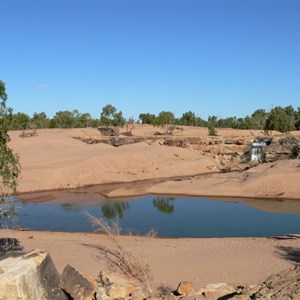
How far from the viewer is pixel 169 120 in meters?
94.1

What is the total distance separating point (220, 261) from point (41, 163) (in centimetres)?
3505

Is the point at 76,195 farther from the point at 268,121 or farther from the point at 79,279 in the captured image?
the point at 268,121

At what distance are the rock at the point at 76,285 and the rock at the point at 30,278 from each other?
0.18 m

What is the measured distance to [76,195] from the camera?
37.2m

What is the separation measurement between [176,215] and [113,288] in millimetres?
17136

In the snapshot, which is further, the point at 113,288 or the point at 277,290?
Answer: the point at 113,288

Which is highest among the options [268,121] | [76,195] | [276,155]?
[268,121]

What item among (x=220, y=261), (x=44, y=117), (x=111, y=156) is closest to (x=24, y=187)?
(x=111, y=156)

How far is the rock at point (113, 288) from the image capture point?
11273mm

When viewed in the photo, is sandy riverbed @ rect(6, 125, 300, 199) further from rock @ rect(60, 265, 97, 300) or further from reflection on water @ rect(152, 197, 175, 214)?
rock @ rect(60, 265, 97, 300)

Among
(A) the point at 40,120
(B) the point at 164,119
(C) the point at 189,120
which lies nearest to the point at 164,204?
(B) the point at 164,119

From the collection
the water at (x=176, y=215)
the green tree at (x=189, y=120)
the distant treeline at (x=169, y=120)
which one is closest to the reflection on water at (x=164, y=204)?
the water at (x=176, y=215)

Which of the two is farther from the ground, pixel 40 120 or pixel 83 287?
pixel 40 120

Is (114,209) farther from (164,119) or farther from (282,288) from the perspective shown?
(164,119)
